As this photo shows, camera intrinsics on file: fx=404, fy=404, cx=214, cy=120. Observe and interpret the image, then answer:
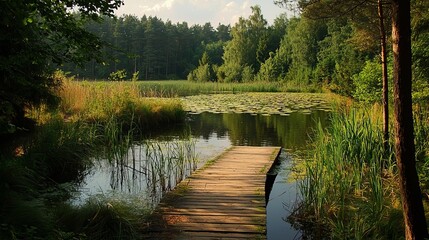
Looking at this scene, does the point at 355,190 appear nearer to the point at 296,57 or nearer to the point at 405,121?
the point at 405,121

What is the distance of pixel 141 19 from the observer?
7738cm

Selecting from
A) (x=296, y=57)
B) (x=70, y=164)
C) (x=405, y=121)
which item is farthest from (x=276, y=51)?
(x=405, y=121)

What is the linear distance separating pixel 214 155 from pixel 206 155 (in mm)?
183

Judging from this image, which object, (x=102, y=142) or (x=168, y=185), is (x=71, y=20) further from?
(x=102, y=142)

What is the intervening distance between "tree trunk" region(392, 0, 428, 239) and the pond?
168 centimetres

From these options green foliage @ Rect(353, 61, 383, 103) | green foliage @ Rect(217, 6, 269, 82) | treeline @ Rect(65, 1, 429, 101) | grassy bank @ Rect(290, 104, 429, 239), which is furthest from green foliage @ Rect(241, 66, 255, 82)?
grassy bank @ Rect(290, 104, 429, 239)

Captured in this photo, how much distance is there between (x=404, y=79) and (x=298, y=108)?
53.4 ft

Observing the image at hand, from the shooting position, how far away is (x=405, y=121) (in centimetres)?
314

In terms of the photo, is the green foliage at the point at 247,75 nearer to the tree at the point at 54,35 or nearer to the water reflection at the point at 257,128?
the water reflection at the point at 257,128

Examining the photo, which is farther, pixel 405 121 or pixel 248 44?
pixel 248 44

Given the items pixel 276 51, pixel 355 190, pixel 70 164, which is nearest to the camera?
pixel 355 190

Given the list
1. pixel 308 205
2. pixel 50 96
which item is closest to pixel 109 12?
pixel 308 205

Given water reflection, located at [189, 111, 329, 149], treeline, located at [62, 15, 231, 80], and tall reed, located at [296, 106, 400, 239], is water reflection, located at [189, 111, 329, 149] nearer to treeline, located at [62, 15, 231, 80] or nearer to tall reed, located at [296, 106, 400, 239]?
tall reed, located at [296, 106, 400, 239]

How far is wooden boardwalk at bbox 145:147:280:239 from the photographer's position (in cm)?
418
